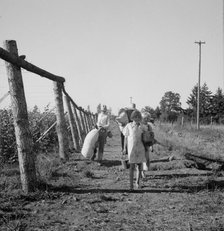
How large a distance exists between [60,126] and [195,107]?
89.7 m

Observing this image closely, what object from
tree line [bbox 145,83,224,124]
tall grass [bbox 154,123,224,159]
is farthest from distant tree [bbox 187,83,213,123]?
tall grass [bbox 154,123,224,159]

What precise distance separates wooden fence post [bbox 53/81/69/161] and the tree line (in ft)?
194

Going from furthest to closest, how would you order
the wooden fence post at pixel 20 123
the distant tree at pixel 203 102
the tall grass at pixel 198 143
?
the distant tree at pixel 203 102, the tall grass at pixel 198 143, the wooden fence post at pixel 20 123

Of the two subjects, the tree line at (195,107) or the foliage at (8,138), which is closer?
the foliage at (8,138)

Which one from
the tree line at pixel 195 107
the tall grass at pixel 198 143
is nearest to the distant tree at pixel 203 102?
the tree line at pixel 195 107

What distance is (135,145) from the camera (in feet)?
19.2

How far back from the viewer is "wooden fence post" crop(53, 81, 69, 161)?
8328 millimetres

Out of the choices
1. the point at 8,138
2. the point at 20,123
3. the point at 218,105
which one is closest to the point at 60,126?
the point at 8,138

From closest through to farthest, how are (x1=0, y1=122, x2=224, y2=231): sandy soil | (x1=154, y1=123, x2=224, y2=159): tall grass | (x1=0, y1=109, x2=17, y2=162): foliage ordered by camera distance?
(x1=0, y1=122, x2=224, y2=231): sandy soil < (x1=0, y1=109, x2=17, y2=162): foliage < (x1=154, y1=123, x2=224, y2=159): tall grass

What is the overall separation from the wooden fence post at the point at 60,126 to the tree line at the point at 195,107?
59.0 metres

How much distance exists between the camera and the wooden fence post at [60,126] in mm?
8328

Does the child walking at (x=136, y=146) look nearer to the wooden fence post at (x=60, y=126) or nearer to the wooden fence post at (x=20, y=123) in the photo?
the wooden fence post at (x=20, y=123)

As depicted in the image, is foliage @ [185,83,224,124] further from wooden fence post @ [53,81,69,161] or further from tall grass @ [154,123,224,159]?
wooden fence post @ [53,81,69,161]

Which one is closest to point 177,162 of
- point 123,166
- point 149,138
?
point 123,166
